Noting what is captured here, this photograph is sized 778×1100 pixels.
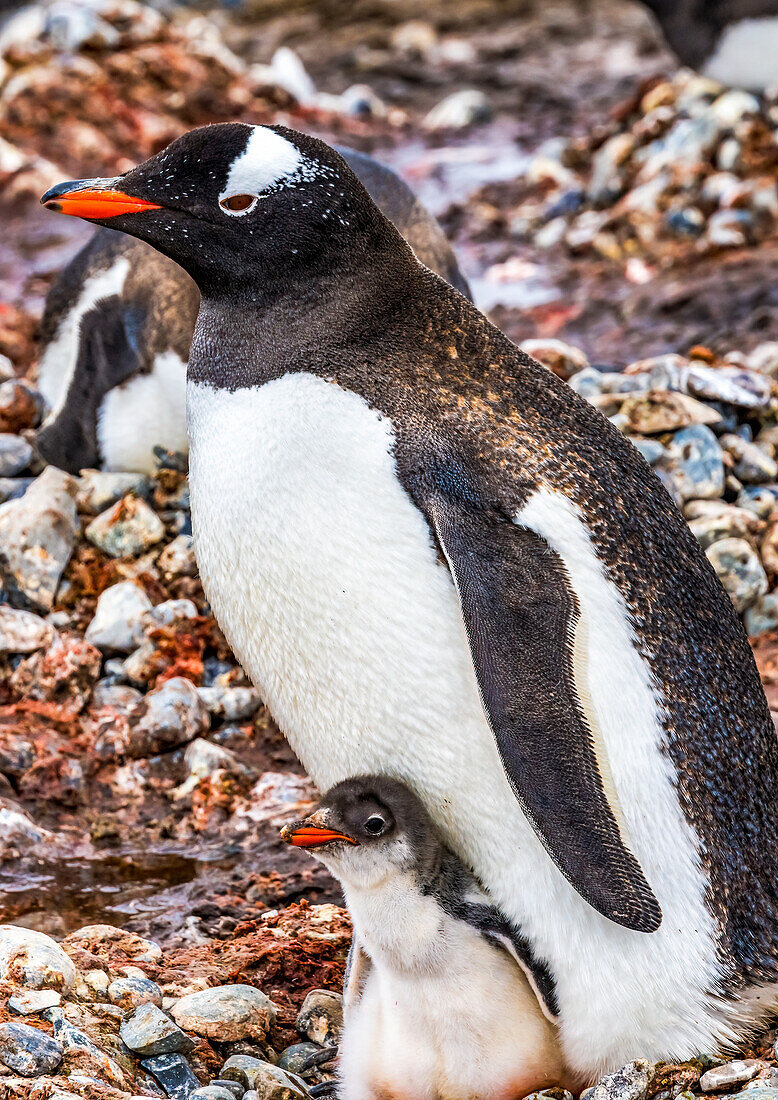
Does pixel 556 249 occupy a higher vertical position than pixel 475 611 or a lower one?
lower

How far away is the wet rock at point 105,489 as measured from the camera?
471 cm

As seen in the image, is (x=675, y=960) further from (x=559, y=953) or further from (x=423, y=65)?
(x=423, y=65)

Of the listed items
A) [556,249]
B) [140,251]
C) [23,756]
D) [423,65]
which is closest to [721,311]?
[556,249]

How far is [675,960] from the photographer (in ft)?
8.21

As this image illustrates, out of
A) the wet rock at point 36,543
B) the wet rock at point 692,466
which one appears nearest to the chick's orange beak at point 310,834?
the wet rock at point 36,543

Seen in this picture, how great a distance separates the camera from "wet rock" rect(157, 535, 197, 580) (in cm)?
443

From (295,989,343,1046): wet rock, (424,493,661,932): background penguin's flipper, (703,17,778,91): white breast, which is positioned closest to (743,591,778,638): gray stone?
(295,989,343,1046): wet rock

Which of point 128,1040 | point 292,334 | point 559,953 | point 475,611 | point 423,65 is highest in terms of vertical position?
point 292,334

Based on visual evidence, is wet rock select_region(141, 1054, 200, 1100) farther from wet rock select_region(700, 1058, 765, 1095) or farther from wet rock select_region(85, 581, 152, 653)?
wet rock select_region(85, 581, 152, 653)

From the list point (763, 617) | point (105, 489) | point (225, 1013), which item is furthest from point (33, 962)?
point (763, 617)

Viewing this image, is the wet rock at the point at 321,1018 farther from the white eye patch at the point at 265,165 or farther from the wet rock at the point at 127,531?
the wet rock at the point at 127,531

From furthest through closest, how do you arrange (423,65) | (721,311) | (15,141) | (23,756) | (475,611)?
(423,65) < (15,141) < (721,311) < (23,756) < (475,611)

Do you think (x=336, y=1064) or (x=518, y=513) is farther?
(x=336, y=1064)

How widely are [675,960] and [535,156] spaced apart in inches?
305
